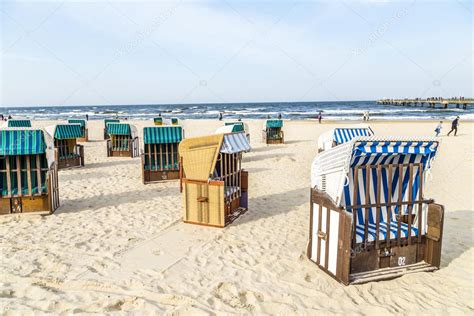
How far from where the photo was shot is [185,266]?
5449 mm

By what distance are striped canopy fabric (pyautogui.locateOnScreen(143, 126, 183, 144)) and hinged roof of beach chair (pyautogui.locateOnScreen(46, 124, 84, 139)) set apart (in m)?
4.57

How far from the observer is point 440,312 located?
4.28 m

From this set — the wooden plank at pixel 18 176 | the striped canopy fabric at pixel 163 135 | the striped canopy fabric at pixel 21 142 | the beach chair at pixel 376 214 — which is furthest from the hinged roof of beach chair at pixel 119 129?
the beach chair at pixel 376 214

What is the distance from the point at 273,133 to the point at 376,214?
1792 cm

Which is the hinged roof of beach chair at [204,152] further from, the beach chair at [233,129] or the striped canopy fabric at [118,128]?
the striped canopy fabric at [118,128]

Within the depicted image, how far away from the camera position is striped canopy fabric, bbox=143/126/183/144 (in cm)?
1123

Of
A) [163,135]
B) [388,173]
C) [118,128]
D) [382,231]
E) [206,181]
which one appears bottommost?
[382,231]

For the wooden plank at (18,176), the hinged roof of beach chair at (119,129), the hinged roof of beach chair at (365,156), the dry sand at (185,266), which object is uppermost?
the hinged roof of beach chair at (119,129)

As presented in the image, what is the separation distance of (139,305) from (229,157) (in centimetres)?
426

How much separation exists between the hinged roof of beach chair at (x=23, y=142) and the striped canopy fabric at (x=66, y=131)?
6.47 meters

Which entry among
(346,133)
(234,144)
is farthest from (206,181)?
(346,133)

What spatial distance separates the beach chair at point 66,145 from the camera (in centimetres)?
1363

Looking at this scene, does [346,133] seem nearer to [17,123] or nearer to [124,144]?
[124,144]

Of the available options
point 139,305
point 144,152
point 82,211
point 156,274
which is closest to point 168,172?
point 144,152
